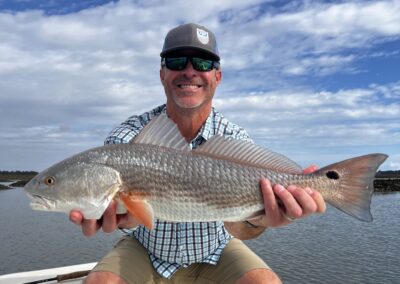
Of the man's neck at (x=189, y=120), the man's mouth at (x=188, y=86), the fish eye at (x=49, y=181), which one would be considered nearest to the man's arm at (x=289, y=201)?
the man's neck at (x=189, y=120)

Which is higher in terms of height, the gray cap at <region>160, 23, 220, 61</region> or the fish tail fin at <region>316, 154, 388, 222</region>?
the gray cap at <region>160, 23, 220, 61</region>

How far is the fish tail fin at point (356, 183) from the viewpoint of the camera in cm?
350

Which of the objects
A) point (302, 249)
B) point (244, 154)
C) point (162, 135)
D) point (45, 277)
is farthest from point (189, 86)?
point (302, 249)

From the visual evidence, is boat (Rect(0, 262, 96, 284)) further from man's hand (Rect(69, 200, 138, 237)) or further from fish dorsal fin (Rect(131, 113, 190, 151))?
fish dorsal fin (Rect(131, 113, 190, 151))

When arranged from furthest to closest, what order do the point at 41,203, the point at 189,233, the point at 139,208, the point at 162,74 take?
the point at 162,74, the point at 189,233, the point at 41,203, the point at 139,208

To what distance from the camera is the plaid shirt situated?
4531 millimetres

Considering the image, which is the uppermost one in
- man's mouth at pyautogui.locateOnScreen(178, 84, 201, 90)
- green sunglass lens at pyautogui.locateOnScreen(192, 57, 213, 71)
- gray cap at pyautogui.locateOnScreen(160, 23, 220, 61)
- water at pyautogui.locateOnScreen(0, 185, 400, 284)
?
gray cap at pyautogui.locateOnScreen(160, 23, 220, 61)

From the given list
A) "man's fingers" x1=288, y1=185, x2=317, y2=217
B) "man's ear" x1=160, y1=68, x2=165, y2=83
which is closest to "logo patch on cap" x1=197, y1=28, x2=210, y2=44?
"man's ear" x1=160, y1=68, x2=165, y2=83

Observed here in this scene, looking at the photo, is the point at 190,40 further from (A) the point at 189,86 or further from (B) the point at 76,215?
(B) the point at 76,215

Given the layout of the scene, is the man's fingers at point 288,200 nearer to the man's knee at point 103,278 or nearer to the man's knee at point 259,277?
the man's knee at point 259,277

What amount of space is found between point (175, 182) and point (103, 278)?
1314 millimetres

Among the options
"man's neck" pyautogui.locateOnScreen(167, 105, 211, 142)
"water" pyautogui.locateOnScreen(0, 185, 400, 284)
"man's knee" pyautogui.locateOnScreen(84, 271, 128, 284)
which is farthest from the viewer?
"water" pyautogui.locateOnScreen(0, 185, 400, 284)

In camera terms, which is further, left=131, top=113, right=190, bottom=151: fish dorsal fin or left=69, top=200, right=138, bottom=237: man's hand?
left=131, top=113, right=190, bottom=151: fish dorsal fin

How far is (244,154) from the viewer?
12.3 feet
